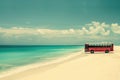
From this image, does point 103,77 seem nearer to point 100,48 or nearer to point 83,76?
point 83,76

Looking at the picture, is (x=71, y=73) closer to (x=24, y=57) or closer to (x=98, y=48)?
(x=98, y=48)

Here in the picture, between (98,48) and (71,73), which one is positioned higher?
(98,48)

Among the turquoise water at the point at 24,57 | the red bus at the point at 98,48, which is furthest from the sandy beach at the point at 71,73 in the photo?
the red bus at the point at 98,48

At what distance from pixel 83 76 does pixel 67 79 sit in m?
0.83

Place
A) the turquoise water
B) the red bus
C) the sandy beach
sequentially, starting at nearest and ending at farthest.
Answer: the sandy beach
the turquoise water
the red bus

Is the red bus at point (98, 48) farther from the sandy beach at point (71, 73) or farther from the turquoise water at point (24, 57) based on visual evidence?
the sandy beach at point (71, 73)

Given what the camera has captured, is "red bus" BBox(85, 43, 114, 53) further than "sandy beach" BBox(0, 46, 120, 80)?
Yes

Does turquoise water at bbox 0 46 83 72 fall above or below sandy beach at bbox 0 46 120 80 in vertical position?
below

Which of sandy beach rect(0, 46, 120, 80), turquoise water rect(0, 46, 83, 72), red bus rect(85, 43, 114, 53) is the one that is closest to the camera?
sandy beach rect(0, 46, 120, 80)

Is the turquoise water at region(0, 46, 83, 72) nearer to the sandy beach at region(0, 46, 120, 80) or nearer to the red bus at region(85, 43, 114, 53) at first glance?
the sandy beach at region(0, 46, 120, 80)

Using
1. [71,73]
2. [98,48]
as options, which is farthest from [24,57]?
[71,73]

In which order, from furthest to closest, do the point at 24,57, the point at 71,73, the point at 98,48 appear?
the point at 24,57 → the point at 98,48 → the point at 71,73

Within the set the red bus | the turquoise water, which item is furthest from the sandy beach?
the red bus

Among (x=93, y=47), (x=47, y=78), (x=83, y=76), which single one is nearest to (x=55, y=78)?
(x=47, y=78)
